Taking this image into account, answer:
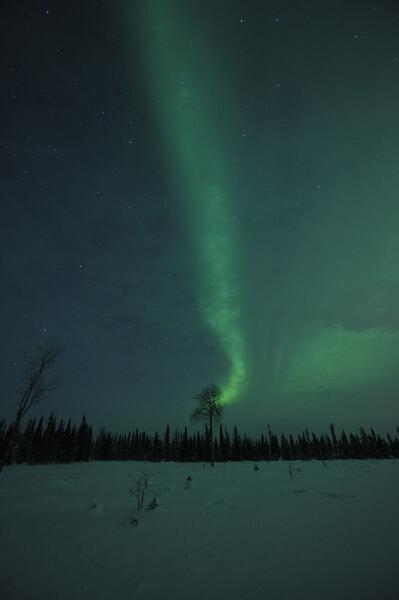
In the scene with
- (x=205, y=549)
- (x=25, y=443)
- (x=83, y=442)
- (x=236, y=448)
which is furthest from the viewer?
(x=236, y=448)

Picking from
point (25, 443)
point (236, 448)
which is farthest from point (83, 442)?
point (236, 448)

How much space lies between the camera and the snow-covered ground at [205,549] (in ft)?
12.0

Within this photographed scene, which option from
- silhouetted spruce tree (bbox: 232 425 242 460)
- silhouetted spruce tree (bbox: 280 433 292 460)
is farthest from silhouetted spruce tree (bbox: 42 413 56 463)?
silhouetted spruce tree (bbox: 280 433 292 460)

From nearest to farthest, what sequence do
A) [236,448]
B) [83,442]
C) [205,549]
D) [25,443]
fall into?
[205,549]
[25,443]
[83,442]
[236,448]

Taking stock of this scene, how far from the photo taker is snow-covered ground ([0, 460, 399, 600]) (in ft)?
12.0

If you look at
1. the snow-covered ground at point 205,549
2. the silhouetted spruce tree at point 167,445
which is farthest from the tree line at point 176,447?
the snow-covered ground at point 205,549

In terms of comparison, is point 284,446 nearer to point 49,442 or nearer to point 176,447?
point 176,447

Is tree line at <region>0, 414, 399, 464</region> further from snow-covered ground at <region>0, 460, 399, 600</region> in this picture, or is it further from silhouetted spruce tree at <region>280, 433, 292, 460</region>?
snow-covered ground at <region>0, 460, 399, 600</region>

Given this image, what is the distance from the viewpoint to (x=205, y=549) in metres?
4.85

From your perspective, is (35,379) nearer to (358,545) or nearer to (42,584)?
(42,584)

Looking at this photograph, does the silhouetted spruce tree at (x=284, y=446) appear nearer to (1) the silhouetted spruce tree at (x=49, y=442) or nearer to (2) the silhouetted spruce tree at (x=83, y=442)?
(2) the silhouetted spruce tree at (x=83, y=442)

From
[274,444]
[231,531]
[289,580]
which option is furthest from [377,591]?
[274,444]

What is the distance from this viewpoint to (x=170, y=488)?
10.7 m

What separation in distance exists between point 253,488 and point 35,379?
57.7 ft
